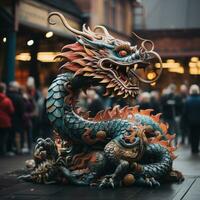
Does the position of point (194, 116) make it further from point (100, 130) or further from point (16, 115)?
point (100, 130)

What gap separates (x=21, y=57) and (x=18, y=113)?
916 cm

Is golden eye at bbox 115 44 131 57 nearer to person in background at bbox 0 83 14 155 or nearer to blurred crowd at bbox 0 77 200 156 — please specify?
blurred crowd at bbox 0 77 200 156

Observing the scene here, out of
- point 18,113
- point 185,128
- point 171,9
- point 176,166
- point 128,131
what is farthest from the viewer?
point 171,9

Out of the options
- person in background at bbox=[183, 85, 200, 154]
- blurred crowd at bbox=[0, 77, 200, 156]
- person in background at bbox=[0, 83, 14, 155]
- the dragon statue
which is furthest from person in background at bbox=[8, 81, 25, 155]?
the dragon statue

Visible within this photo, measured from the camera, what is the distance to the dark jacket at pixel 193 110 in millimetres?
20781

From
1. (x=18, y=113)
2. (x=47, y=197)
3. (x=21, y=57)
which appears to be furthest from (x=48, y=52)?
(x=47, y=197)

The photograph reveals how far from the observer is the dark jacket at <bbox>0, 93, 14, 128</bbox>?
1825 centimetres

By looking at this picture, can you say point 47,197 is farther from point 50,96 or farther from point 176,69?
point 176,69

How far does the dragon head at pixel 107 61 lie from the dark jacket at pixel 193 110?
8.53 meters

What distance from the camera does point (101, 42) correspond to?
1232cm

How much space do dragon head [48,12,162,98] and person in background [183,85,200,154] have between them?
8415 mm

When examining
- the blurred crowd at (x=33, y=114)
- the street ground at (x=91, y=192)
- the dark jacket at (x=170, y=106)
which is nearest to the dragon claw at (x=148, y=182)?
the street ground at (x=91, y=192)

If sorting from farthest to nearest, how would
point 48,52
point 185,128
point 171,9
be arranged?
point 171,9
point 48,52
point 185,128

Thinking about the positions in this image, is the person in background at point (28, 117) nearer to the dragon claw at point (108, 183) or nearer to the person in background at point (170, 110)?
the person in background at point (170, 110)
